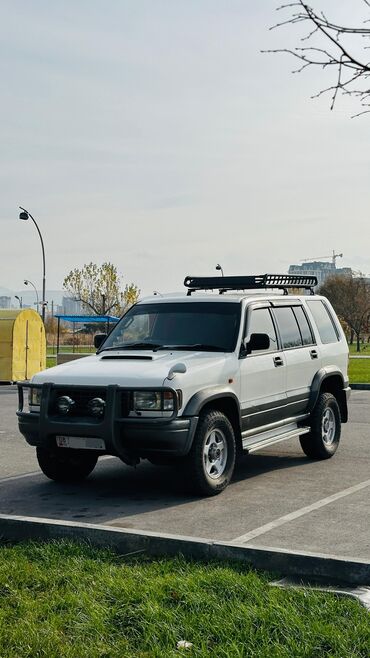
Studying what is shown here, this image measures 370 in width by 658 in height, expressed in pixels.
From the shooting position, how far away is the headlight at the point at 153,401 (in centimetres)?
775

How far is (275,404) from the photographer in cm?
927

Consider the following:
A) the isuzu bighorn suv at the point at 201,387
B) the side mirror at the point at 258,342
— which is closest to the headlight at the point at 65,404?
the isuzu bighorn suv at the point at 201,387

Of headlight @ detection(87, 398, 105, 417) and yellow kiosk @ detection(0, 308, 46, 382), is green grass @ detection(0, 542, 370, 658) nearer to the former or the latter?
headlight @ detection(87, 398, 105, 417)

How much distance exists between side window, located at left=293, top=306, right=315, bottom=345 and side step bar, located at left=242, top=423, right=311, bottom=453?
3.36 feet

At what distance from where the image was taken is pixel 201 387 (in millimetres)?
8102

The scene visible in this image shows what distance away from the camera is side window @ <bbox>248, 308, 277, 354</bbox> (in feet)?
30.5

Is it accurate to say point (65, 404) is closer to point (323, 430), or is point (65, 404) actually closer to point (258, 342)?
point (258, 342)

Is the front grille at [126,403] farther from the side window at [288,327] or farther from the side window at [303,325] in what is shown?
the side window at [303,325]

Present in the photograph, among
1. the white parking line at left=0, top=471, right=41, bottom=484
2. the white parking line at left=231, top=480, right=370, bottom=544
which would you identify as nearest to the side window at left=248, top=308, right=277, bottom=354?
the white parking line at left=231, top=480, right=370, bottom=544

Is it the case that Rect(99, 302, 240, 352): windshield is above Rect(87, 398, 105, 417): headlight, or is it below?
above

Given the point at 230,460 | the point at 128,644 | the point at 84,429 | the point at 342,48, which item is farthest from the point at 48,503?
the point at 342,48

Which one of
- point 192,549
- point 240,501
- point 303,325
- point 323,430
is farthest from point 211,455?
point 303,325

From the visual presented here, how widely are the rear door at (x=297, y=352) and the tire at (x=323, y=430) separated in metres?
0.26

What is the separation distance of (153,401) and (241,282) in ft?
9.02
